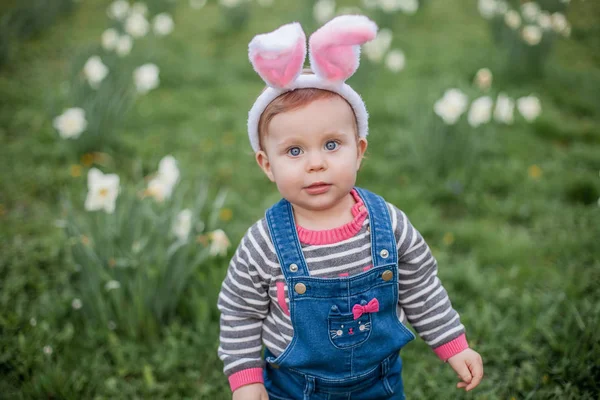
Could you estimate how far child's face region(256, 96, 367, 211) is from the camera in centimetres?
121

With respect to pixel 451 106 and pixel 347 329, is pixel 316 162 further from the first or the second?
pixel 451 106

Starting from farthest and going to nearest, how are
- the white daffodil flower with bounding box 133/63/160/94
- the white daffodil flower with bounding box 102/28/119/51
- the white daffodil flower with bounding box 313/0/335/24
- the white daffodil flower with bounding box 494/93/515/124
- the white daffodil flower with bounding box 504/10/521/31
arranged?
1. the white daffodil flower with bounding box 313/0/335/24
2. the white daffodil flower with bounding box 504/10/521/31
3. the white daffodil flower with bounding box 102/28/119/51
4. the white daffodil flower with bounding box 133/63/160/94
5. the white daffodil flower with bounding box 494/93/515/124

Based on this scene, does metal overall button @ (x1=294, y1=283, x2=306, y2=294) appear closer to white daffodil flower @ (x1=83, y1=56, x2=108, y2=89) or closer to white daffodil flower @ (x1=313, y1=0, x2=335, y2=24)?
white daffodil flower @ (x1=83, y1=56, x2=108, y2=89)

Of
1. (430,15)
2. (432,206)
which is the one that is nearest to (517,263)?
(432,206)

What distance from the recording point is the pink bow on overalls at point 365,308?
127 centimetres

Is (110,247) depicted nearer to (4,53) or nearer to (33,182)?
(33,182)

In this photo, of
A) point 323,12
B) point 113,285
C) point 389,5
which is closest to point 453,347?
point 113,285

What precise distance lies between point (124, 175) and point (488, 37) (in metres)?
4.34

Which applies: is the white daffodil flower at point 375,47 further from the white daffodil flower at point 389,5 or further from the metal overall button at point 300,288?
the metal overall button at point 300,288

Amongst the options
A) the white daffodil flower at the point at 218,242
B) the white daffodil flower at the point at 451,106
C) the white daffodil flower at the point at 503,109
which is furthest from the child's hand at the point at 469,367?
the white daffodil flower at the point at 503,109

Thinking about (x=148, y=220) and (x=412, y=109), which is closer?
(x=148, y=220)

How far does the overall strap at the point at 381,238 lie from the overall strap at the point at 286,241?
0.19 metres

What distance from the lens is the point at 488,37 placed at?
224 inches

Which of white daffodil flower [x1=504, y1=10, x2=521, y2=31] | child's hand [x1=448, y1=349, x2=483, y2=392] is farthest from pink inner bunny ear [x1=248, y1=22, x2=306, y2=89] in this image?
white daffodil flower [x1=504, y1=10, x2=521, y2=31]
